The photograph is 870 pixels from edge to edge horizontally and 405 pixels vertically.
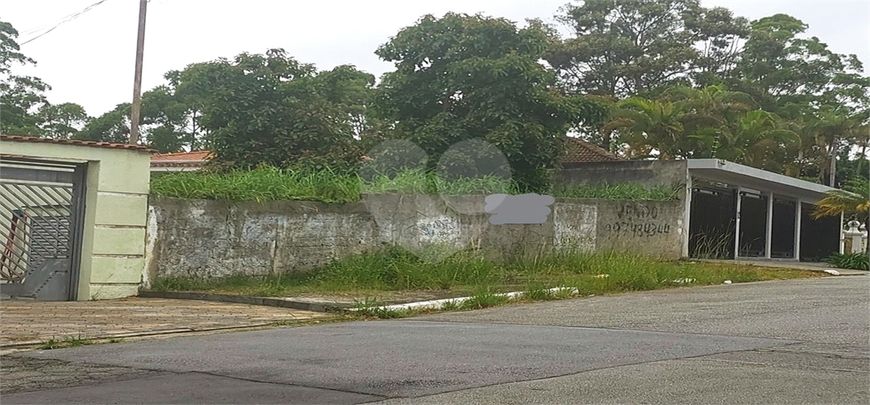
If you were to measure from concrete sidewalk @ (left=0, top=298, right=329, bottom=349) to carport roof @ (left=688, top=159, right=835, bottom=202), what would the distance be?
14038 mm

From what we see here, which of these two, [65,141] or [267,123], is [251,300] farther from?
[267,123]

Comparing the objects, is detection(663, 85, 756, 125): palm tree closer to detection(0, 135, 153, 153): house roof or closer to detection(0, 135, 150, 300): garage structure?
detection(0, 135, 153, 153): house roof

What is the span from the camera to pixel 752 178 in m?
25.9

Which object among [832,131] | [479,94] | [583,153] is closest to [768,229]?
[583,153]

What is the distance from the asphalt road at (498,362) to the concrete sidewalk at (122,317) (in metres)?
0.79

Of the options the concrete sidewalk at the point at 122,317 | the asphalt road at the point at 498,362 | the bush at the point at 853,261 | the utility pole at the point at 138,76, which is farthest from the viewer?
the bush at the point at 853,261

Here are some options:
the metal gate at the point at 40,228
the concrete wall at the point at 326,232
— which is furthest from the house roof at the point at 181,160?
the metal gate at the point at 40,228

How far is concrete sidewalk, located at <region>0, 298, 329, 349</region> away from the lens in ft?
32.7

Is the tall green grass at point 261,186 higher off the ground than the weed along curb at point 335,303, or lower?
higher

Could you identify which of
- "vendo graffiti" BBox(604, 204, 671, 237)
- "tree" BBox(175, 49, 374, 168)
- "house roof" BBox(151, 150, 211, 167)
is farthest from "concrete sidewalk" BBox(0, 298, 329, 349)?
"house roof" BBox(151, 150, 211, 167)

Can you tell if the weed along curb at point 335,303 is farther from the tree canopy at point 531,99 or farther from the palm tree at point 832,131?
the palm tree at point 832,131

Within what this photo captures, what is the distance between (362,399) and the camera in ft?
19.5

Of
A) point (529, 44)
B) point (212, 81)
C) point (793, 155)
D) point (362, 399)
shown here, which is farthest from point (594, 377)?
point (793, 155)

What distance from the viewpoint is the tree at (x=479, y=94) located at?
23000 mm
